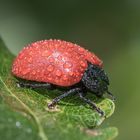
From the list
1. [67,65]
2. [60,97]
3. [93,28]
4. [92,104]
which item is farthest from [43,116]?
[93,28]

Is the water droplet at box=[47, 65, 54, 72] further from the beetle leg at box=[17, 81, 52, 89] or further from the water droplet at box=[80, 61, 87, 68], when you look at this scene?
the water droplet at box=[80, 61, 87, 68]

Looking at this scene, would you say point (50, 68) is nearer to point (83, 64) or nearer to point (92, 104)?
point (83, 64)

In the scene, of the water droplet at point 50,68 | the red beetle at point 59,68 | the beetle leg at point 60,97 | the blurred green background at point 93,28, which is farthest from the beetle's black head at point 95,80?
the blurred green background at point 93,28

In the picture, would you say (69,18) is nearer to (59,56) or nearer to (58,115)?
(59,56)

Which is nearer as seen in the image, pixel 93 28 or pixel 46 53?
pixel 46 53

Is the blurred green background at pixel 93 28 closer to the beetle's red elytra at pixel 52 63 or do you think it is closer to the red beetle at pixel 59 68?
the red beetle at pixel 59 68

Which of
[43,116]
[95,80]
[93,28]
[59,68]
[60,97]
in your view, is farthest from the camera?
[93,28]

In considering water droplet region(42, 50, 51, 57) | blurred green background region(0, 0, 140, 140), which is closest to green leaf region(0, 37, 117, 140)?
water droplet region(42, 50, 51, 57)
